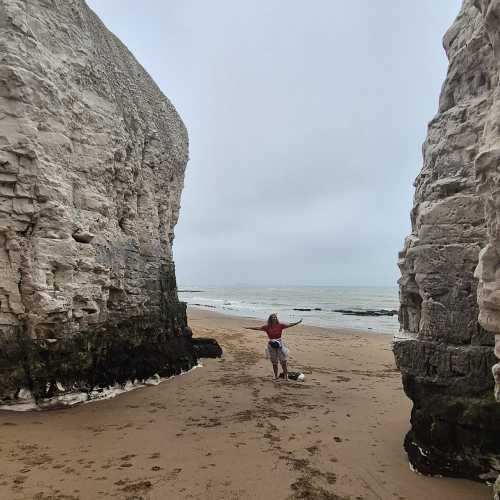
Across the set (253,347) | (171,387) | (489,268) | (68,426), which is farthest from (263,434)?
(253,347)

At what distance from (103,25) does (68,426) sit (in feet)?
28.3

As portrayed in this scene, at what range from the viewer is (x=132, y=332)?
8375 millimetres

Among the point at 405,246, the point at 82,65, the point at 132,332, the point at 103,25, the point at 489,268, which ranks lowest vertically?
the point at 132,332

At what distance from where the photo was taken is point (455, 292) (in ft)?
14.5

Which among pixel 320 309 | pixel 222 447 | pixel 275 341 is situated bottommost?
pixel 320 309

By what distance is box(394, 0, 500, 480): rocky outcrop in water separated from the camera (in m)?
4.04

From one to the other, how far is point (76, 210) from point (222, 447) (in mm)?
4778

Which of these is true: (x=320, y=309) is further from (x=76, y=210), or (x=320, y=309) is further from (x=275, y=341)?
(x=76, y=210)

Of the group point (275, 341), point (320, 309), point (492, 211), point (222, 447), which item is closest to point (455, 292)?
point (492, 211)

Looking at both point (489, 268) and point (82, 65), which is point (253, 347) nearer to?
point (82, 65)

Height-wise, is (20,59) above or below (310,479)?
above

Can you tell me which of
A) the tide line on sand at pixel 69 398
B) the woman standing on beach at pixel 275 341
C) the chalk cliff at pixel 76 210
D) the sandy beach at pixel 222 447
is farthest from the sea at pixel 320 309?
the tide line on sand at pixel 69 398

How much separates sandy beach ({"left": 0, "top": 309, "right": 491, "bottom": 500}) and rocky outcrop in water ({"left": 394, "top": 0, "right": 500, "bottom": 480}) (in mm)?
421

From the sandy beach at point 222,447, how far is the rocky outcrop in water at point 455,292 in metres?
0.42
